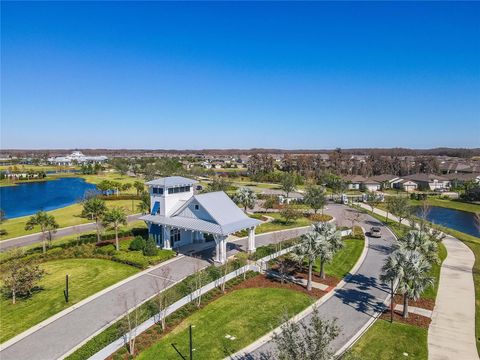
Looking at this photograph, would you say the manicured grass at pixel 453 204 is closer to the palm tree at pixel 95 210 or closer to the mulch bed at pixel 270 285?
the mulch bed at pixel 270 285

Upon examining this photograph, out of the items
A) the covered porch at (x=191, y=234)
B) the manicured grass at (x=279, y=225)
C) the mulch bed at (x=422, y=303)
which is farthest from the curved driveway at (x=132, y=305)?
the manicured grass at (x=279, y=225)

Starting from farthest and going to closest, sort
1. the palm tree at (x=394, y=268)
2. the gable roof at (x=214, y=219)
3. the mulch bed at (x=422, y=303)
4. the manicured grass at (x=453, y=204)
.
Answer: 1. the manicured grass at (x=453, y=204)
2. the gable roof at (x=214, y=219)
3. the mulch bed at (x=422, y=303)
4. the palm tree at (x=394, y=268)

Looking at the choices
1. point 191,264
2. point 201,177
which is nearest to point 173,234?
point 191,264

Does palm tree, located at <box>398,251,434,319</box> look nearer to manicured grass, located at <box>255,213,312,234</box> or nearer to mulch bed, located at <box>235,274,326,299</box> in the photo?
mulch bed, located at <box>235,274,326,299</box>

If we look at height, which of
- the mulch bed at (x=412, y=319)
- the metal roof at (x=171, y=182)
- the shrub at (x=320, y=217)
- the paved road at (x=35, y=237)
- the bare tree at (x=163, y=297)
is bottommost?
the paved road at (x=35, y=237)

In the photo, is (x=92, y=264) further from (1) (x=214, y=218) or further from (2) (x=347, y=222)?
(2) (x=347, y=222)

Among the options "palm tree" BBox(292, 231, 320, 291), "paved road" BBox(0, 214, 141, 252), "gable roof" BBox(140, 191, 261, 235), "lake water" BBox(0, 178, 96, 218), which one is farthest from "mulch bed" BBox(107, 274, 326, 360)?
"lake water" BBox(0, 178, 96, 218)
